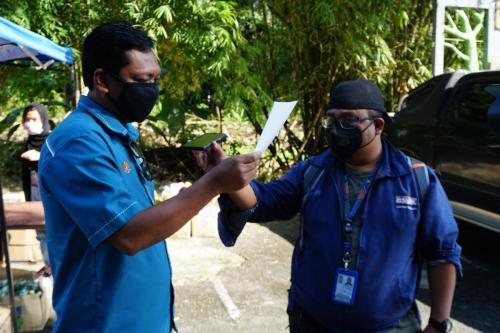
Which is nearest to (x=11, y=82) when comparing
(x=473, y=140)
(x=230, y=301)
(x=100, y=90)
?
(x=230, y=301)

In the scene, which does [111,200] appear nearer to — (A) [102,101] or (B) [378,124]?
(A) [102,101]

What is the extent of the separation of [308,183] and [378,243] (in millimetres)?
395

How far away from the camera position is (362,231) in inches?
79.4

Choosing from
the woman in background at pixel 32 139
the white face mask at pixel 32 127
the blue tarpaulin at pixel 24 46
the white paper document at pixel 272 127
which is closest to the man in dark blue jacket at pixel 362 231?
the white paper document at pixel 272 127

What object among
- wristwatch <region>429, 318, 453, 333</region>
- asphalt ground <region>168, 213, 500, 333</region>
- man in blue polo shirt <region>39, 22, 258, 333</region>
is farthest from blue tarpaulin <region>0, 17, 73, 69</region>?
wristwatch <region>429, 318, 453, 333</region>

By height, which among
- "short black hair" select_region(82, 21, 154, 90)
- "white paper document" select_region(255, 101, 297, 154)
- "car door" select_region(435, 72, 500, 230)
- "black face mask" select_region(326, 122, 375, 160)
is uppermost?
"short black hair" select_region(82, 21, 154, 90)

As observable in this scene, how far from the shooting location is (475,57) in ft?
30.2

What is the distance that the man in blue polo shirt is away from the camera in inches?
57.3

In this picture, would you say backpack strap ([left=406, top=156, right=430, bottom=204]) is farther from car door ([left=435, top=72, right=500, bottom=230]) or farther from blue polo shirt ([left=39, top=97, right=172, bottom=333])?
car door ([left=435, top=72, right=500, bottom=230])

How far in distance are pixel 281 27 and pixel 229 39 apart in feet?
5.96

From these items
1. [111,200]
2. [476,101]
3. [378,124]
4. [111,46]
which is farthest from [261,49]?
[111,200]

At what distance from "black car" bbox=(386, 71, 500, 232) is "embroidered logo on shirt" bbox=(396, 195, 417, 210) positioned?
3.21 meters

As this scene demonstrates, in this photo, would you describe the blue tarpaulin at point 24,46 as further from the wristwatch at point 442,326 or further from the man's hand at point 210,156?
the wristwatch at point 442,326

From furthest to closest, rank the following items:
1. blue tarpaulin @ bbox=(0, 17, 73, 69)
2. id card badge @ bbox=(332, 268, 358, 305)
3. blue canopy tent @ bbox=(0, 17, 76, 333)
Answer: blue tarpaulin @ bbox=(0, 17, 73, 69) < blue canopy tent @ bbox=(0, 17, 76, 333) < id card badge @ bbox=(332, 268, 358, 305)
